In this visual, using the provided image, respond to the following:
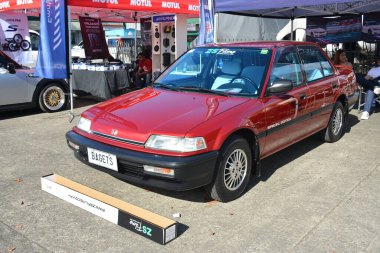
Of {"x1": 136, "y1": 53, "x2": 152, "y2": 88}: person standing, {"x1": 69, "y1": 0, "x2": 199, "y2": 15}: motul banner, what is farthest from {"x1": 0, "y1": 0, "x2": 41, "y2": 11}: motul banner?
{"x1": 136, "y1": 53, "x2": 152, "y2": 88}: person standing

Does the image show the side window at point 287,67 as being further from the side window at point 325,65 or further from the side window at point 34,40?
the side window at point 34,40

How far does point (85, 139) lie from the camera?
385 centimetres

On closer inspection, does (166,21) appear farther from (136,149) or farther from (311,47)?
(136,149)

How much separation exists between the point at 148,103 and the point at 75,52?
1924 cm

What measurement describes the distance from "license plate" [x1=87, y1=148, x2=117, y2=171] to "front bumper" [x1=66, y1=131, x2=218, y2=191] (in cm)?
4

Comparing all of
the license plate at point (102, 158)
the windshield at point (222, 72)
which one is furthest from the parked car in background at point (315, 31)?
the license plate at point (102, 158)

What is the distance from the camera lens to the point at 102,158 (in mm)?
3619

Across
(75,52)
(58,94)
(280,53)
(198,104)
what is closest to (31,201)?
(198,104)

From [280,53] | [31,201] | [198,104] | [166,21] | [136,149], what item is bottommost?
[31,201]

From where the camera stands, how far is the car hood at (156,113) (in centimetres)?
347

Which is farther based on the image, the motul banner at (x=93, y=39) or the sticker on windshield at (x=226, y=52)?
the motul banner at (x=93, y=39)

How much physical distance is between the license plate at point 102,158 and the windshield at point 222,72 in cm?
132

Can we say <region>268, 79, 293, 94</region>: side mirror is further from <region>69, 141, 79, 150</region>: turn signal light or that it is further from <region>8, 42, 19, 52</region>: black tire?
<region>8, 42, 19, 52</region>: black tire

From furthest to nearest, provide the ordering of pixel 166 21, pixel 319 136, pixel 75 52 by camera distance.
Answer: pixel 75 52 < pixel 166 21 < pixel 319 136
